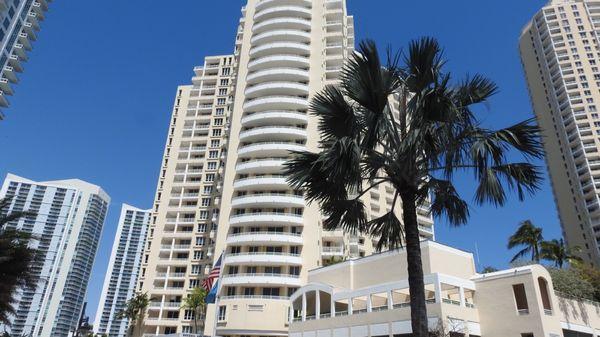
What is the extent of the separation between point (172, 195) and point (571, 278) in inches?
2754

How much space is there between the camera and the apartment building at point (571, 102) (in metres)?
101

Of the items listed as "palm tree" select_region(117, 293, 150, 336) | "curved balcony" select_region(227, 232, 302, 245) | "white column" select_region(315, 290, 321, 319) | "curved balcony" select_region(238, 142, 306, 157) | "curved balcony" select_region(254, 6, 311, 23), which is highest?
"curved balcony" select_region(254, 6, 311, 23)

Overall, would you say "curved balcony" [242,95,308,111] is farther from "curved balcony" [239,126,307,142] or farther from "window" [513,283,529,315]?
"window" [513,283,529,315]

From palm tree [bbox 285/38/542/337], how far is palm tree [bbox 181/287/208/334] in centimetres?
5873

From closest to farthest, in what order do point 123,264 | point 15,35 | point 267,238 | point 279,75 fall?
point 267,238, point 279,75, point 15,35, point 123,264

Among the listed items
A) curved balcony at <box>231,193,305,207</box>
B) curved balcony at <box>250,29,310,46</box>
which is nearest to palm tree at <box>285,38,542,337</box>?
curved balcony at <box>231,193,305,207</box>

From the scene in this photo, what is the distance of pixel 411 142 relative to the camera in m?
11.8

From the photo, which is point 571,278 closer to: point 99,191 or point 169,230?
point 169,230

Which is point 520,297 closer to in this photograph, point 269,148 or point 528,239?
point 528,239

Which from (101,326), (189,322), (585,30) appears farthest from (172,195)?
(585,30)

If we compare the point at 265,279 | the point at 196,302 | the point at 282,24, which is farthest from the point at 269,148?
the point at 196,302

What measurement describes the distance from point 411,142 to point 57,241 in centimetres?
14908

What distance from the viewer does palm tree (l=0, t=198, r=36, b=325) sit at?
19159mm

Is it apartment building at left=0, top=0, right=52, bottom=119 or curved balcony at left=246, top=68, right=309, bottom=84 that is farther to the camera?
apartment building at left=0, top=0, right=52, bottom=119
